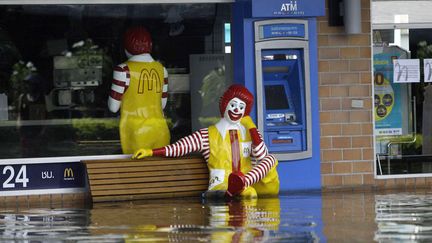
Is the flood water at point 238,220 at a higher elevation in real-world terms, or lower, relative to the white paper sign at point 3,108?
lower

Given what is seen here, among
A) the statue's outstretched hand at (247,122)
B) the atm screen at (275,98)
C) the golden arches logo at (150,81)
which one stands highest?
the golden arches logo at (150,81)

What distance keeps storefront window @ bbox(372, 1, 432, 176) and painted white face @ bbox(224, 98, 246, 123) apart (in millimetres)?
2360

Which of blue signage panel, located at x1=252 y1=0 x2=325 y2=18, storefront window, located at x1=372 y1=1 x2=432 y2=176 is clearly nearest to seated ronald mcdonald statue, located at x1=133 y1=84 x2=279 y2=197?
blue signage panel, located at x1=252 y1=0 x2=325 y2=18

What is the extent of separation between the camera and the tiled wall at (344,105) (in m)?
13.9

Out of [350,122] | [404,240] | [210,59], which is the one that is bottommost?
[404,240]

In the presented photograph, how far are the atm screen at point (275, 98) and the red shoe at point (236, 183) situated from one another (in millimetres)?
1393

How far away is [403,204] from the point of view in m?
12.2

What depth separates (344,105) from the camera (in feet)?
45.7

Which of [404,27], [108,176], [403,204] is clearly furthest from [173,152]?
[404,27]

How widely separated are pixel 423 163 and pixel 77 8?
498cm

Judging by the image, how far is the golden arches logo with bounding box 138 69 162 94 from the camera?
1347 cm

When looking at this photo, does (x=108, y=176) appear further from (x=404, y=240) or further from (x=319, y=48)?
(x=404, y=240)

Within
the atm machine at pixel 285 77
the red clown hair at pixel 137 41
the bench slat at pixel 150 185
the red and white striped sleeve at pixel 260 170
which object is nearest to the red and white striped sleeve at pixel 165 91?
the red clown hair at pixel 137 41

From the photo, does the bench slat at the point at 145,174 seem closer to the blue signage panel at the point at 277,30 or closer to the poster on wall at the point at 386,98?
the blue signage panel at the point at 277,30
